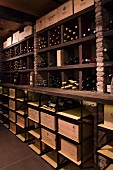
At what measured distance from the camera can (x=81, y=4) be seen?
2.30 m

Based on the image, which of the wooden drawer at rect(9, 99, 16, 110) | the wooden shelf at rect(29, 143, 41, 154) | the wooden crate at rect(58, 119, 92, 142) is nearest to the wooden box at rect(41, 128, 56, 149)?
the wooden crate at rect(58, 119, 92, 142)

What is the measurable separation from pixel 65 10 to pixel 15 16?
120cm

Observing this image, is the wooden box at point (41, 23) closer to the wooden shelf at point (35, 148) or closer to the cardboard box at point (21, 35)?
the cardboard box at point (21, 35)

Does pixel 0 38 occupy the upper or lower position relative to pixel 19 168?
upper

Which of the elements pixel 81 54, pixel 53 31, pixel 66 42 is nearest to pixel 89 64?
pixel 81 54

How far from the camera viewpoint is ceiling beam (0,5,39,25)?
3.07 meters

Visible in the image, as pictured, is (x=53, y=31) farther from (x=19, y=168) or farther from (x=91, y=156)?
(x=19, y=168)

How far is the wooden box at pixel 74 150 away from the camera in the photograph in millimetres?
2090

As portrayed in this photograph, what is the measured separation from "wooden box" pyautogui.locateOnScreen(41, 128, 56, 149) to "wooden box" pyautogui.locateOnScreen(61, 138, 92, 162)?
8.5 inches

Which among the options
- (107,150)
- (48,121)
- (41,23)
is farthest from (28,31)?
(107,150)

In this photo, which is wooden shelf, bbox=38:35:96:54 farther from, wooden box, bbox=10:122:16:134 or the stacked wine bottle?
wooden box, bbox=10:122:16:134

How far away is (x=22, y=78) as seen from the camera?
4227mm

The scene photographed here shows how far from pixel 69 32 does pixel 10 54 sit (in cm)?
278

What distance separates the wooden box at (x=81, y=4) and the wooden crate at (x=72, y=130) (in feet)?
5.55
